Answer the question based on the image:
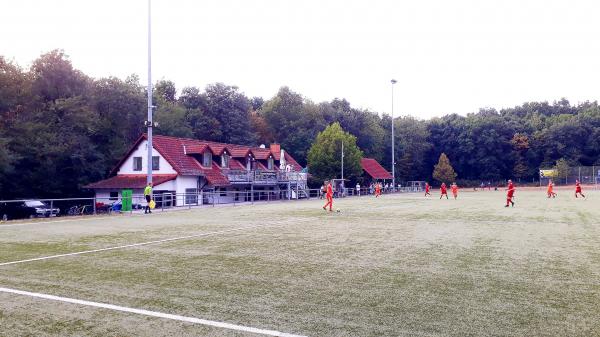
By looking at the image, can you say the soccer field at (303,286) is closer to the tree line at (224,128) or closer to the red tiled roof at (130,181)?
the red tiled roof at (130,181)

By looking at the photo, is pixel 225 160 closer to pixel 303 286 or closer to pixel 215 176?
pixel 215 176

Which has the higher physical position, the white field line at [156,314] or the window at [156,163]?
the window at [156,163]

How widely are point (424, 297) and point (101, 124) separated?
44328 millimetres

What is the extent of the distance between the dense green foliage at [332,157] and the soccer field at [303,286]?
48.3 m

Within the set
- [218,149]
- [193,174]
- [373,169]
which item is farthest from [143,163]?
[373,169]

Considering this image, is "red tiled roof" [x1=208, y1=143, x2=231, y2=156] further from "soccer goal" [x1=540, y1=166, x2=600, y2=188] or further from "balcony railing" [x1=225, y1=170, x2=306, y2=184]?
"soccer goal" [x1=540, y1=166, x2=600, y2=188]

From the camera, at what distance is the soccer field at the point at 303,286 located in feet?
18.3

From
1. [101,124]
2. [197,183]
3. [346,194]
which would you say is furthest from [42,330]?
[346,194]

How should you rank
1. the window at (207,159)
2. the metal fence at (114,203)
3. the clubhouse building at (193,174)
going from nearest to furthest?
the metal fence at (114,203) < the clubhouse building at (193,174) < the window at (207,159)

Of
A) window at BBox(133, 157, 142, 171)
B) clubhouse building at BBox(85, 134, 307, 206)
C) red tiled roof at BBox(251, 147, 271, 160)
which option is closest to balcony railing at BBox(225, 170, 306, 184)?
clubhouse building at BBox(85, 134, 307, 206)

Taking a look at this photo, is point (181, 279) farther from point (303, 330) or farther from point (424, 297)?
point (424, 297)

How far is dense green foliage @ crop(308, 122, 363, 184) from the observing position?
62344 millimetres

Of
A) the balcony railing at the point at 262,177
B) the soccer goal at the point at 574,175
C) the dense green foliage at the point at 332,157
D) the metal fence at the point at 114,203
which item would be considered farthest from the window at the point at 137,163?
the soccer goal at the point at 574,175

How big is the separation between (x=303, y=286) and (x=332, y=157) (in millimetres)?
55030
